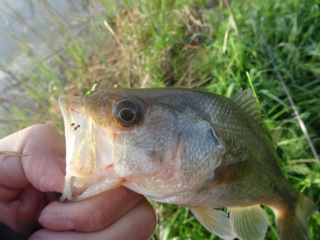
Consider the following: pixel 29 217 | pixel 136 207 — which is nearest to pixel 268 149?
pixel 136 207

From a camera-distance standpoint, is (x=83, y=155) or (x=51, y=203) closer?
(x=83, y=155)

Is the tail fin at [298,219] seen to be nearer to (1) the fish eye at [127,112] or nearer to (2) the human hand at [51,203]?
(2) the human hand at [51,203]

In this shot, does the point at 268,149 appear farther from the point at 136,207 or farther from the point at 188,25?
the point at 188,25

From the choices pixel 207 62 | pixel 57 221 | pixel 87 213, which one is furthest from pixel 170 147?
pixel 207 62

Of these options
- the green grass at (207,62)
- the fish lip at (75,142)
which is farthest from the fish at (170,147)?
the green grass at (207,62)

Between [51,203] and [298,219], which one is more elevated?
[51,203]

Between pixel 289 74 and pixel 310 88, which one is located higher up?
pixel 289 74

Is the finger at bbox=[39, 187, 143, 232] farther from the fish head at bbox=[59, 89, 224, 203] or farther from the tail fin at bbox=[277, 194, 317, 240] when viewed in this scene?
the tail fin at bbox=[277, 194, 317, 240]

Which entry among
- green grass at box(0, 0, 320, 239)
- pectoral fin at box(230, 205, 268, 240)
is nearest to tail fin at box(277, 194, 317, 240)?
pectoral fin at box(230, 205, 268, 240)

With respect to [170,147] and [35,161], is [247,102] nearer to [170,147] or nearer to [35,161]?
[170,147]
